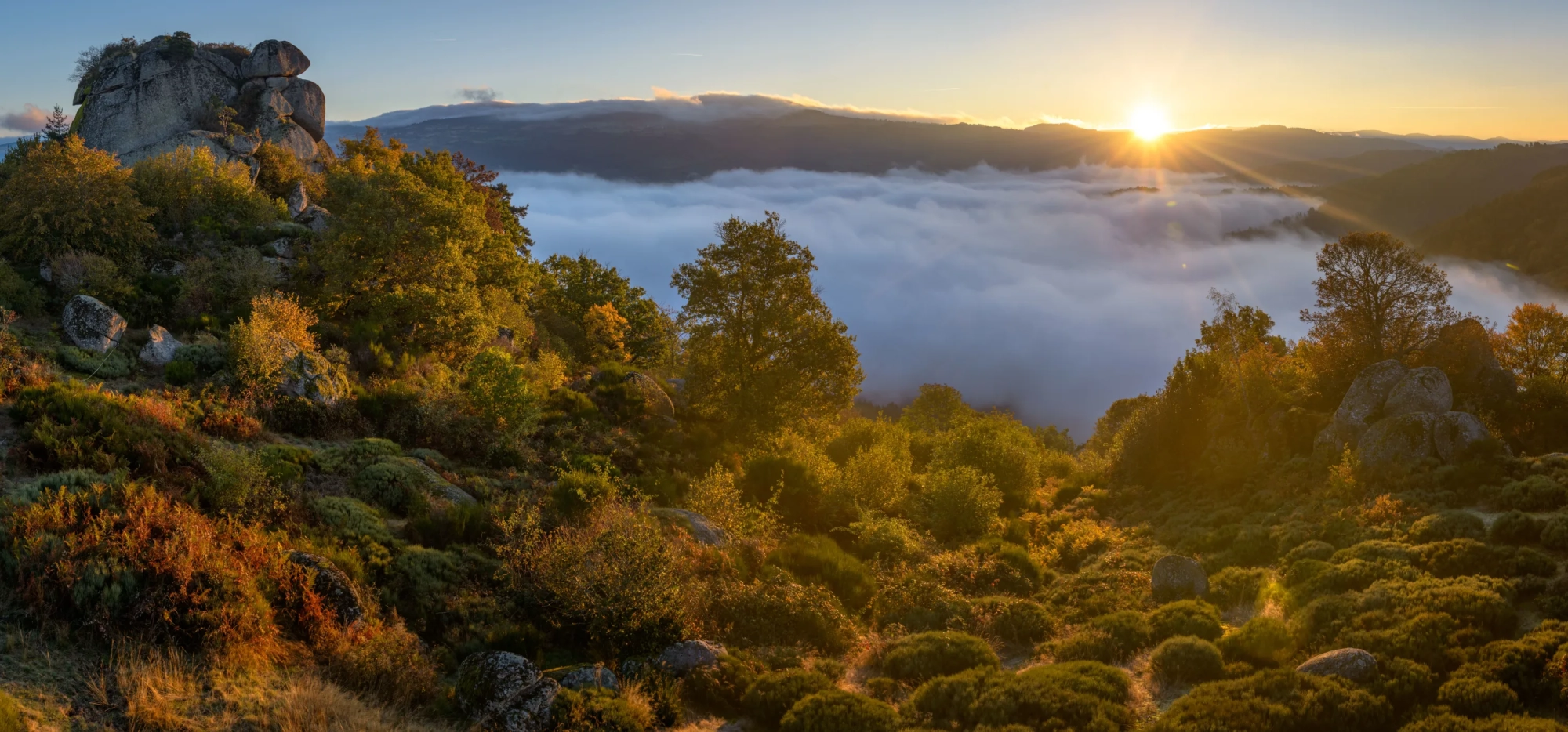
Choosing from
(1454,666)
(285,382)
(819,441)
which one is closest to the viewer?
(1454,666)

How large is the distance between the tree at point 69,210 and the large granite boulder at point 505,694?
82.9 feet

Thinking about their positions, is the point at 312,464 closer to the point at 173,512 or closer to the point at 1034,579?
the point at 173,512

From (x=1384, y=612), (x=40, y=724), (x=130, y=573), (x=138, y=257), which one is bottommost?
(x=1384, y=612)

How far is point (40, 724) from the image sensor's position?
947cm

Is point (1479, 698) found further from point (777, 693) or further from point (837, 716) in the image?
point (777, 693)

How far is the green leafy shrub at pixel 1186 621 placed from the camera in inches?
730

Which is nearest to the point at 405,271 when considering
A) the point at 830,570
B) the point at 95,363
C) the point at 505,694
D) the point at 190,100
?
the point at 95,363

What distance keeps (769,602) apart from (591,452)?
11419 millimetres

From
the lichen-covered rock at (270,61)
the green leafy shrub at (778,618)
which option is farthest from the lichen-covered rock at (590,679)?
the lichen-covered rock at (270,61)

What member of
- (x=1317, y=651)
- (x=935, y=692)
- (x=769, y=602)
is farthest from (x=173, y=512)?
(x=1317, y=651)

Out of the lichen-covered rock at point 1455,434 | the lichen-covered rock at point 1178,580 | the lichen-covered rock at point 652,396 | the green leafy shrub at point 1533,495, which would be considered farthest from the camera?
the lichen-covered rock at point 652,396

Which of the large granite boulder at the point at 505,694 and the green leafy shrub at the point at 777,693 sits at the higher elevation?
the large granite boulder at the point at 505,694

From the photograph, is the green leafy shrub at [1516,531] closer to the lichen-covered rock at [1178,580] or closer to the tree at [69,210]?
the lichen-covered rock at [1178,580]

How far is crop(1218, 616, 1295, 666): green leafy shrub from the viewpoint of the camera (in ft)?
54.5
